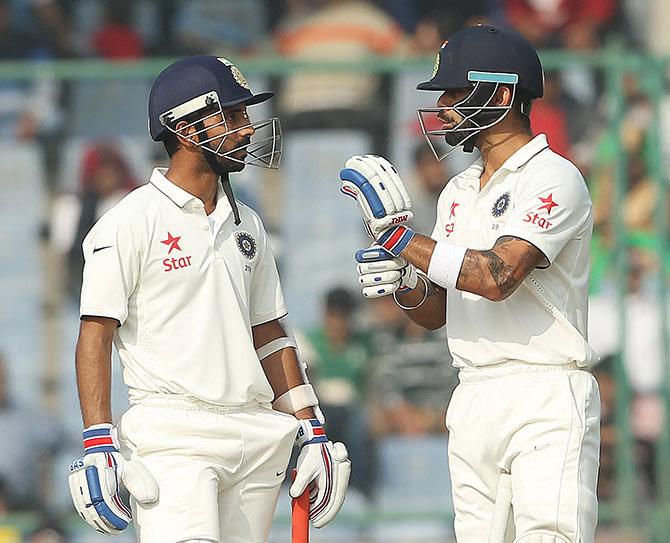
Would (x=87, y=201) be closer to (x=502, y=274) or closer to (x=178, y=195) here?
(x=178, y=195)

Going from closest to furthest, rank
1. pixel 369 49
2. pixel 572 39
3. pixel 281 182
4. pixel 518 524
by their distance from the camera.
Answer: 1. pixel 518 524
2. pixel 281 182
3. pixel 369 49
4. pixel 572 39

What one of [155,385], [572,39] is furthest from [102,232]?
[572,39]

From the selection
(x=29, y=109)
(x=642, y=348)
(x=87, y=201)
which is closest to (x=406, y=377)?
(x=642, y=348)

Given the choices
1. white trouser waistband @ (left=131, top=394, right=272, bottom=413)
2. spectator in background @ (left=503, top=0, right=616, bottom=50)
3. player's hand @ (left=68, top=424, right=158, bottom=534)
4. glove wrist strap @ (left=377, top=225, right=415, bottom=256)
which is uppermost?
spectator in background @ (left=503, top=0, right=616, bottom=50)

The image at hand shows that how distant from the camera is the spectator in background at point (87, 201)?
27.8ft

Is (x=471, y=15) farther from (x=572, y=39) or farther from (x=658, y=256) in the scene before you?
(x=658, y=256)

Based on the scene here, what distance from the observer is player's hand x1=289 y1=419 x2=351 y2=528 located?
5207 millimetres

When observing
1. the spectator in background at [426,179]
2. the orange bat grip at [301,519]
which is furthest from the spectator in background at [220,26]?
the orange bat grip at [301,519]

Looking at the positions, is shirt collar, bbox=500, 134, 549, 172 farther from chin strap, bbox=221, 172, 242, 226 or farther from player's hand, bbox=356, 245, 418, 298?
chin strap, bbox=221, 172, 242, 226

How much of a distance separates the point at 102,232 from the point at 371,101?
154 inches

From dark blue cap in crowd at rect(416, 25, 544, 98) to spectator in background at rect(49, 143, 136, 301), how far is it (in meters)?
3.52

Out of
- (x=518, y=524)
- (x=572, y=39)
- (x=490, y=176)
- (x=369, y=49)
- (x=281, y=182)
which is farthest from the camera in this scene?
(x=572, y=39)

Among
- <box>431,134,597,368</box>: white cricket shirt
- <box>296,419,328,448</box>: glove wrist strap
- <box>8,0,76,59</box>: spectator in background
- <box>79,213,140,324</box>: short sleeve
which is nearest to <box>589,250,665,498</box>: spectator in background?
<box>431,134,597,368</box>: white cricket shirt

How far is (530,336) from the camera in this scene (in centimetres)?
509
